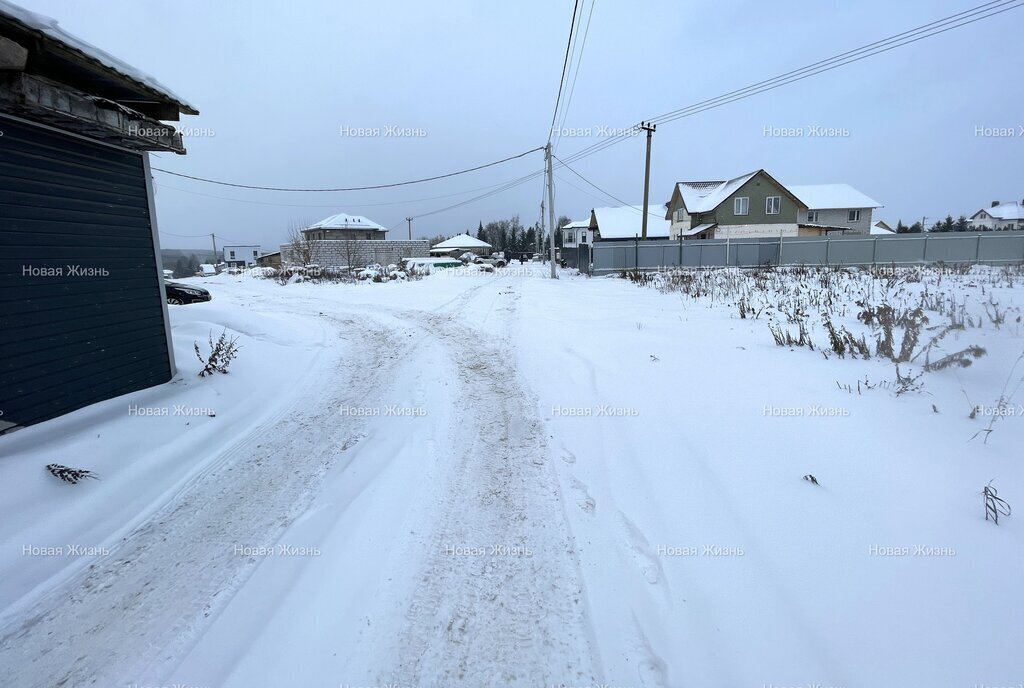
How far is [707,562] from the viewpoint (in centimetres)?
275

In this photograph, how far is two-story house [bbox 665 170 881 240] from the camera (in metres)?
37.1

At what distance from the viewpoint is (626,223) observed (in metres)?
45.8

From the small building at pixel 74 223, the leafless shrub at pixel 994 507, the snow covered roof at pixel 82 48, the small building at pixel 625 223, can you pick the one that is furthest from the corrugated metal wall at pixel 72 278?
the small building at pixel 625 223

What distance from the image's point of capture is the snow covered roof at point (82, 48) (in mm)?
3443

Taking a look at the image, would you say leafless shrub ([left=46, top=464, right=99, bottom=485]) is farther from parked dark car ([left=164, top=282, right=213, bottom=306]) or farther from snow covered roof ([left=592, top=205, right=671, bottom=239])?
snow covered roof ([left=592, top=205, right=671, bottom=239])

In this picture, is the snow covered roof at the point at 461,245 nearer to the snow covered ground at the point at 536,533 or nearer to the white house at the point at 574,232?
the white house at the point at 574,232

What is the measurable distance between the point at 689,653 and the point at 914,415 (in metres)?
3.28

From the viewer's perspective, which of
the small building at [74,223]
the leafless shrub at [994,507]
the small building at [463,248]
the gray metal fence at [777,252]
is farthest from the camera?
the small building at [463,248]

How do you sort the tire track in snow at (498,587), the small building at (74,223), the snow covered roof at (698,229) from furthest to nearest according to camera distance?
the snow covered roof at (698,229), the small building at (74,223), the tire track in snow at (498,587)

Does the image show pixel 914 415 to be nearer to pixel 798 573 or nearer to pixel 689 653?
pixel 798 573

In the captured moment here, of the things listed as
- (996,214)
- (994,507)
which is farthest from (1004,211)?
(994,507)

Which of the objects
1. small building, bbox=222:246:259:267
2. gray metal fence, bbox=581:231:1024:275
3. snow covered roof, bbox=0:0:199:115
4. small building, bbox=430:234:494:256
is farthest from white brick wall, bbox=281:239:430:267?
small building, bbox=222:246:259:267

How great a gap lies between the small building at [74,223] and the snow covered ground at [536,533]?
1.55 ft

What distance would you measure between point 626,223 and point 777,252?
22.4 metres
